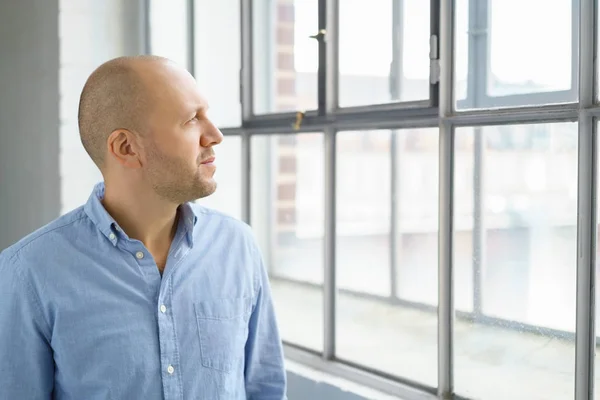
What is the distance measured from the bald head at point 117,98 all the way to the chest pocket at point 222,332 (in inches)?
15.5

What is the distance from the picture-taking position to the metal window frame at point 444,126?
5.16 ft

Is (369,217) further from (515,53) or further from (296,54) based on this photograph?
(296,54)

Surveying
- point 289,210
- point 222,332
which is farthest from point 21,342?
point 289,210

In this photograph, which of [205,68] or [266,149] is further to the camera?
[266,149]

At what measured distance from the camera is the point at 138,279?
127 centimetres

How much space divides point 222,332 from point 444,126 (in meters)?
0.96

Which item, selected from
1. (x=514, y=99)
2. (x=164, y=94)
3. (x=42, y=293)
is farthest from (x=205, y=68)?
(x=42, y=293)

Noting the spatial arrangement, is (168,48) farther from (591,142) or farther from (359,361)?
(591,142)

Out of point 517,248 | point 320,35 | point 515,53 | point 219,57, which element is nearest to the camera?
point 320,35

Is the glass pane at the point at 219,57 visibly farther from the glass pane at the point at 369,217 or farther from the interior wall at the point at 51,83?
the glass pane at the point at 369,217

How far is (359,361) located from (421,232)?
2.80 metres

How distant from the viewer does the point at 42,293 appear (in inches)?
47.4

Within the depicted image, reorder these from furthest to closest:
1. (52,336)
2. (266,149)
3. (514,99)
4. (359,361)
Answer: (266,149) → (359,361) → (514,99) → (52,336)

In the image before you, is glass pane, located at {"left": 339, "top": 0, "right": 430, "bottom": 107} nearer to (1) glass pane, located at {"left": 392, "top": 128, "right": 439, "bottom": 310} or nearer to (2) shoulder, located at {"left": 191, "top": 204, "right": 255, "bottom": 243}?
(1) glass pane, located at {"left": 392, "top": 128, "right": 439, "bottom": 310}
